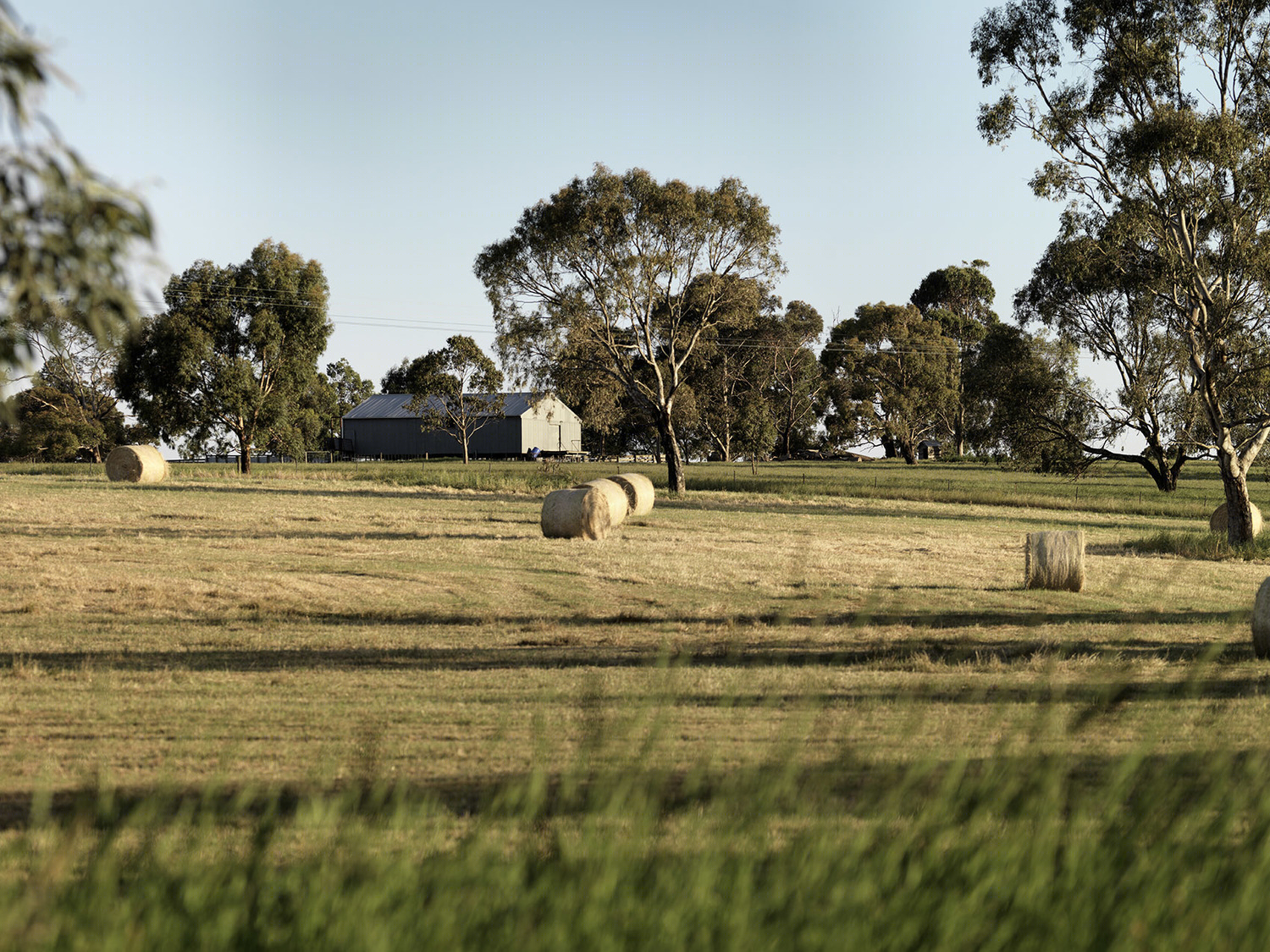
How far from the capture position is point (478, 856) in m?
3.57

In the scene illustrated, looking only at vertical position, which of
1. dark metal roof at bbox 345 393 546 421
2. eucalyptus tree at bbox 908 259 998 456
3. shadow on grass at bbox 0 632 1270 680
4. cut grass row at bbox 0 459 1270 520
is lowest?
shadow on grass at bbox 0 632 1270 680

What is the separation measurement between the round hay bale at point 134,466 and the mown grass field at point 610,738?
13257mm

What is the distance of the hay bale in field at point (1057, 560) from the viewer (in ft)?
62.4

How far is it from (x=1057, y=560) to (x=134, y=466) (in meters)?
36.5

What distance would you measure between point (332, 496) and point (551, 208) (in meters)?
14.6

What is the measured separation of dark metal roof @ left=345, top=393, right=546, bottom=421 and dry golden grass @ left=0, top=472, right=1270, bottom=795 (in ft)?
235

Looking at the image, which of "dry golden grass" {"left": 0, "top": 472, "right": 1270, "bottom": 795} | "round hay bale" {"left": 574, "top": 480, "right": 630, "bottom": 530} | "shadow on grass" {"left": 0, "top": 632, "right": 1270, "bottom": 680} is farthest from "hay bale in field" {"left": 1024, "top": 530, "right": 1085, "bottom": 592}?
"round hay bale" {"left": 574, "top": 480, "right": 630, "bottom": 530}

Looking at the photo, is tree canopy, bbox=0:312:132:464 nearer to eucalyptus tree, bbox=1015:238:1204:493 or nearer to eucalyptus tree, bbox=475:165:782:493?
eucalyptus tree, bbox=475:165:782:493

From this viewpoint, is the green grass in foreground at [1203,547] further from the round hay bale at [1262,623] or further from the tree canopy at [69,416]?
the tree canopy at [69,416]

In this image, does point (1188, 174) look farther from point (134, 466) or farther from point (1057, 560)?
point (134, 466)

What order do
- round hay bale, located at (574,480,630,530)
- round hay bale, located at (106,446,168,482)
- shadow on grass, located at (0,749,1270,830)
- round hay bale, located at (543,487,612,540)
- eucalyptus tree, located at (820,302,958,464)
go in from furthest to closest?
eucalyptus tree, located at (820,302,958,464)
round hay bale, located at (106,446,168,482)
round hay bale, located at (574,480,630,530)
round hay bale, located at (543,487,612,540)
shadow on grass, located at (0,749,1270,830)

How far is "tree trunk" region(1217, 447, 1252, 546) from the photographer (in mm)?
29156

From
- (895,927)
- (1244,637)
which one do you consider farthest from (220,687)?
(1244,637)

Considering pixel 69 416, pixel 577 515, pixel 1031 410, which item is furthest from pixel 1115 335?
pixel 69 416
